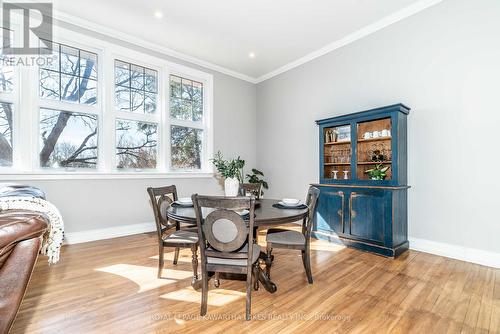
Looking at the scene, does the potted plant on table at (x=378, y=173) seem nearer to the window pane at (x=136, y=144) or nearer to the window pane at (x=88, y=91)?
the window pane at (x=136, y=144)

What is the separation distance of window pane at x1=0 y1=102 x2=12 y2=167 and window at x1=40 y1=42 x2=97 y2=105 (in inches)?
16.4

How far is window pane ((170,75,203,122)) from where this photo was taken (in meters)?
4.53

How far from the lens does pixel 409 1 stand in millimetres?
3082

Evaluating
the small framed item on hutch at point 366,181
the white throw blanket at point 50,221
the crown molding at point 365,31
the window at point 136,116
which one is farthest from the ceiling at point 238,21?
the white throw blanket at point 50,221

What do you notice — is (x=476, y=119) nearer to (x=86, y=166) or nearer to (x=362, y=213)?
(x=362, y=213)

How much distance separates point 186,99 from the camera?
15.4 ft

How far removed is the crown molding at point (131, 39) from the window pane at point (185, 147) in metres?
1.30

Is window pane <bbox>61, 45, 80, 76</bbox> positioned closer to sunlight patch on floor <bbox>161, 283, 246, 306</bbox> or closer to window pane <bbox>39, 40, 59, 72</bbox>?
window pane <bbox>39, 40, 59, 72</bbox>

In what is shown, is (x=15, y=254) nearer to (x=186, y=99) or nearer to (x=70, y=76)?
(x=70, y=76)

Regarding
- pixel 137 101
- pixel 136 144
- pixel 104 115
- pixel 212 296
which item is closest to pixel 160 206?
pixel 212 296

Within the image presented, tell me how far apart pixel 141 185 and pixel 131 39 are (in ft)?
7.78

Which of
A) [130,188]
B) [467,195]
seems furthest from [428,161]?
[130,188]

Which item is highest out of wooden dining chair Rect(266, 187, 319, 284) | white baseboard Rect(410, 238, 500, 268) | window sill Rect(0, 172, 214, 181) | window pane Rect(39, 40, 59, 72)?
window pane Rect(39, 40, 59, 72)

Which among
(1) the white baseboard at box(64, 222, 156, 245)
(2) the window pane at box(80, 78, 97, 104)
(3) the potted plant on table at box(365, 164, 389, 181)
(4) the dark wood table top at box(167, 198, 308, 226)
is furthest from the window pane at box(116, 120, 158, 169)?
(3) the potted plant on table at box(365, 164, 389, 181)
